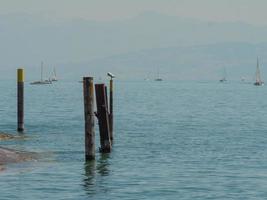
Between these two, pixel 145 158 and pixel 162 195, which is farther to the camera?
pixel 145 158

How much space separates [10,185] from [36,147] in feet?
44.3

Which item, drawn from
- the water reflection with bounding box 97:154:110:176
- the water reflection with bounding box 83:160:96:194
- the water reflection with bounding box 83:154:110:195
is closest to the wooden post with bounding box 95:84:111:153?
the water reflection with bounding box 97:154:110:176

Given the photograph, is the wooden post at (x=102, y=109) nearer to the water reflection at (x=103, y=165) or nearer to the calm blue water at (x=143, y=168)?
the water reflection at (x=103, y=165)

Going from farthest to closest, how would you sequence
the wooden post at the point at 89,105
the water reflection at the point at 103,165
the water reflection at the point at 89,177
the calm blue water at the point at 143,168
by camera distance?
the water reflection at the point at 103,165, the wooden post at the point at 89,105, the water reflection at the point at 89,177, the calm blue water at the point at 143,168

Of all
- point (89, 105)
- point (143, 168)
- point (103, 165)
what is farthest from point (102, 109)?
point (89, 105)

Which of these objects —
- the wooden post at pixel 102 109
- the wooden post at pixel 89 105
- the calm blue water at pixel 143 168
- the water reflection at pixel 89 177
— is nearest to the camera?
the calm blue water at pixel 143 168

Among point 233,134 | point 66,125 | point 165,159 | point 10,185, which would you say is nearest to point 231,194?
point 10,185

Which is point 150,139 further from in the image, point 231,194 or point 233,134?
point 231,194

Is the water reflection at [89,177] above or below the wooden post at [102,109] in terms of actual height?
below

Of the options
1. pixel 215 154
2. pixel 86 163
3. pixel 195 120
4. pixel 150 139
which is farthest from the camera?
pixel 195 120

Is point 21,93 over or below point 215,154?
over

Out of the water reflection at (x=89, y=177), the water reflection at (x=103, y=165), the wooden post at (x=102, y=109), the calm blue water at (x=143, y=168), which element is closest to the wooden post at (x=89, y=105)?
the water reflection at (x=89, y=177)

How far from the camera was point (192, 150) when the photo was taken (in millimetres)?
46375

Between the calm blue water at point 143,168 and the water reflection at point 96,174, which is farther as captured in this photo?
the water reflection at point 96,174
